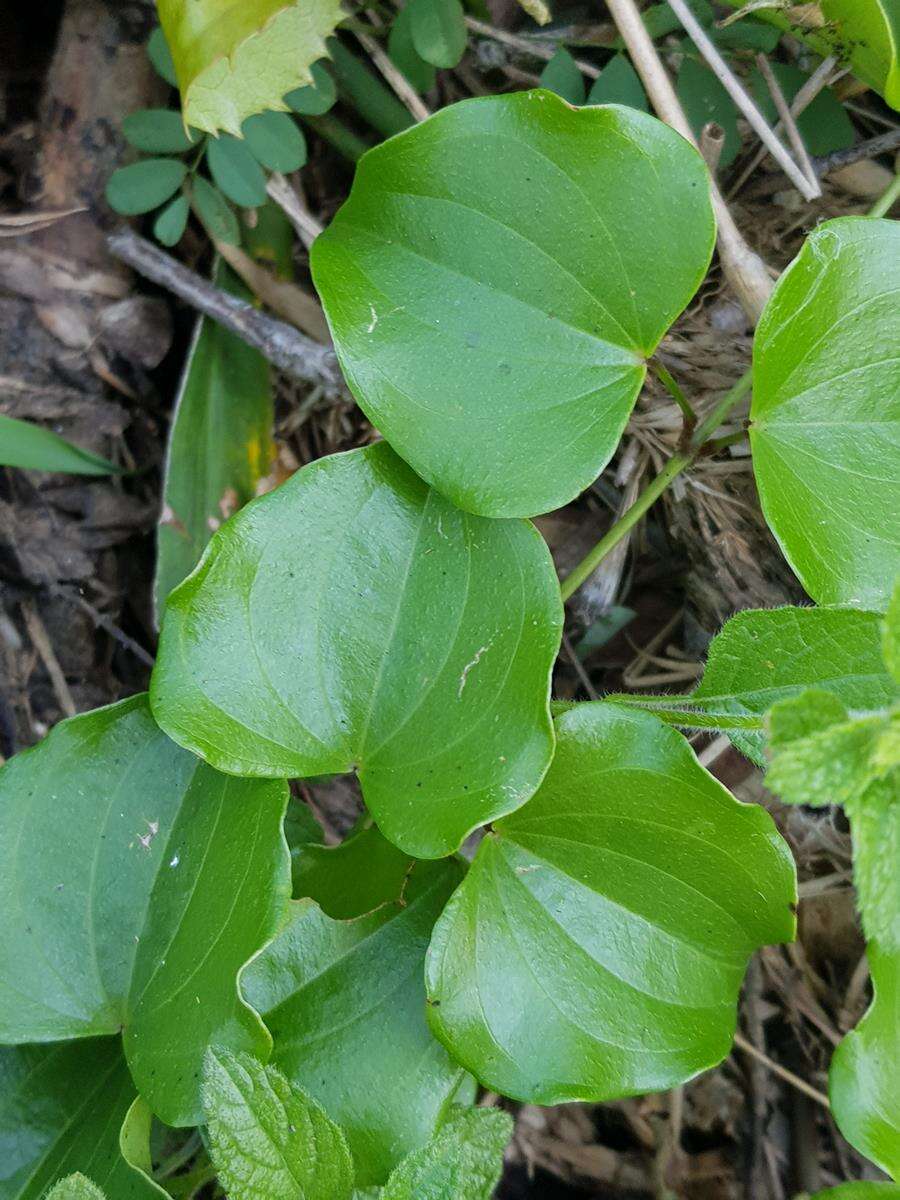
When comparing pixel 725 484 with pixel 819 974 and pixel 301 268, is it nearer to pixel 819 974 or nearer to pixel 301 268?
pixel 301 268

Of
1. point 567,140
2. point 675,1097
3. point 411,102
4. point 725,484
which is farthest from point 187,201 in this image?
point 675,1097

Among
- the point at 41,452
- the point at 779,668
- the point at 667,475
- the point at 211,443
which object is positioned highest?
the point at 41,452

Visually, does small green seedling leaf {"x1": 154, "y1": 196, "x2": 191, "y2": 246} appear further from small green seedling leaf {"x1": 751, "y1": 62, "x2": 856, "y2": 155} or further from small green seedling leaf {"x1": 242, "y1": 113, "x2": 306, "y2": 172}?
small green seedling leaf {"x1": 751, "y1": 62, "x2": 856, "y2": 155}

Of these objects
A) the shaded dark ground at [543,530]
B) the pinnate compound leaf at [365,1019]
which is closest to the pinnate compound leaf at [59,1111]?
the pinnate compound leaf at [365,1019]

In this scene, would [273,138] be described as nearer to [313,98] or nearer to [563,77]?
[313,98]

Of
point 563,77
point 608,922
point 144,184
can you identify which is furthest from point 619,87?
point 608,922
